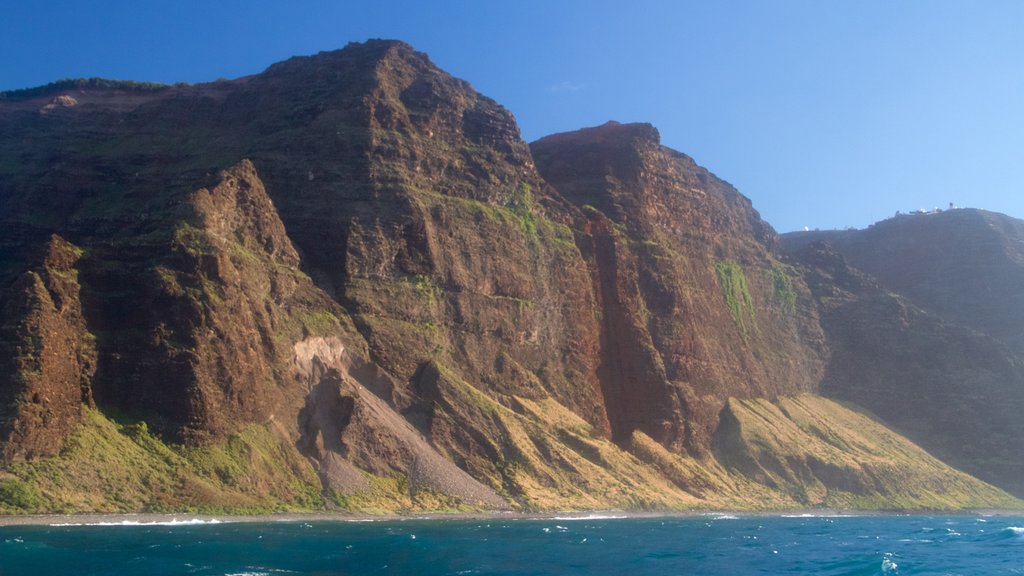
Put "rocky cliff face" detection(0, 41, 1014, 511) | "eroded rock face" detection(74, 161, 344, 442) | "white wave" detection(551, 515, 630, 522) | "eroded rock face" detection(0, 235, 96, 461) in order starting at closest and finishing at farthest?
1. "eroded rock face" detection(0, 235, 96, 461)
2. "rocky cliff face" detection(0, 41, 1014, 511)
3. "eroded rock face" detection(74, 161, 344, 442)
4. "white wave" detection(551, 515, 630, 522)

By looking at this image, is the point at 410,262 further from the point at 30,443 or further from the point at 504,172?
the point at 30,443

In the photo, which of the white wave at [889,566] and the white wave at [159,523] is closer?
the white wave at [889,566]

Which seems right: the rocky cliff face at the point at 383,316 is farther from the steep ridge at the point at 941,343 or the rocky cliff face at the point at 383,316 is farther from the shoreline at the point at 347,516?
the steep ridge at the point at 941,343

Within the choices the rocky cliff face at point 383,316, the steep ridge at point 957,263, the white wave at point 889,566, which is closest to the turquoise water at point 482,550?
the white wave at point 889,566

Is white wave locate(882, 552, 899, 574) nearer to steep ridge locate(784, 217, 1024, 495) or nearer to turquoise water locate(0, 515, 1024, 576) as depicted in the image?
turquoise water locate(0, 515, 1024, 576)

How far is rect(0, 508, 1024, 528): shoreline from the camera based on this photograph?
53.8m

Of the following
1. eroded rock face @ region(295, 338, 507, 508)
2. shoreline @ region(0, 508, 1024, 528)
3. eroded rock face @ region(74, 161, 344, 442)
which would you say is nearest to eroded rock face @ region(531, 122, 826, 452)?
shoreline @ region(0, 508, 1024, 528)

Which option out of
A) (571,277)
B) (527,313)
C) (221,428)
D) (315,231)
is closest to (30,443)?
(221,428)

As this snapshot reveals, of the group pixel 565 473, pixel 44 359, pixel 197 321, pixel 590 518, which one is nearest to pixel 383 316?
pixel 565 473

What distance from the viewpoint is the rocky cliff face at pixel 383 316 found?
66000 mm

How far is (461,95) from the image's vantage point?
370ft

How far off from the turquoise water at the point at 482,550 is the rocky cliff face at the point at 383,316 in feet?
31.4

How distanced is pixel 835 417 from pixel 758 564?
83829 mm

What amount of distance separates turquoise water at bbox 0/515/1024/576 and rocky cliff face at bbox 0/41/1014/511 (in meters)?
9.56
